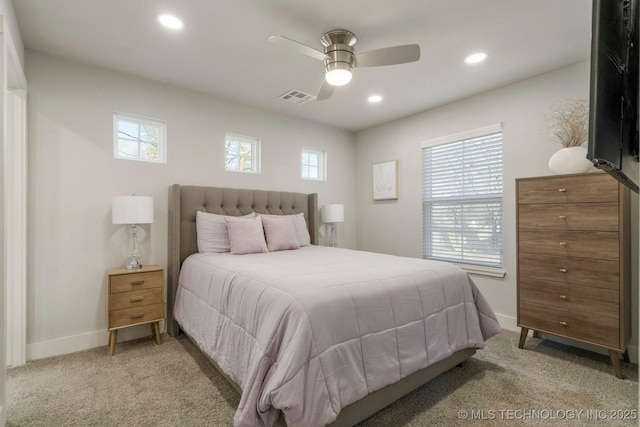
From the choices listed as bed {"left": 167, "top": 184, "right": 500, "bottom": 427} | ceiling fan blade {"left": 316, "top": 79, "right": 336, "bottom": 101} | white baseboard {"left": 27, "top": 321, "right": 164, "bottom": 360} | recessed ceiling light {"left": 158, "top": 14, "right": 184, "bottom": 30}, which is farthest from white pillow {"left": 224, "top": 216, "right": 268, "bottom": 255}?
recessed ceiling light {"left": 158, "top": 14, "right": 184, "bottom": 30}

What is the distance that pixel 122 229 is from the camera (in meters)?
3.02

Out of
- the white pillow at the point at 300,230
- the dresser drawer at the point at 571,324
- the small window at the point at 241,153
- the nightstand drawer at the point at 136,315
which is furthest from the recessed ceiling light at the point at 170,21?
the dresser drawer at the point at 571,324

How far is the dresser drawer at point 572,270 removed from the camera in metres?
2.30

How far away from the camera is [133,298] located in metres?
2.75

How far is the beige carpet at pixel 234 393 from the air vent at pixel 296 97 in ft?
9.29

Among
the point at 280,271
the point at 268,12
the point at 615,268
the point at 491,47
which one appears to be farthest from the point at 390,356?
the point at 491,47

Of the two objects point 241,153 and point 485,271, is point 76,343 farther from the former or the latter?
point 485,271

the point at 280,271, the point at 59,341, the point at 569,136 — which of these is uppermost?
the point at 569,136

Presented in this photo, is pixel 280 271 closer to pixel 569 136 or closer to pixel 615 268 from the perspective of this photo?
pixel 615 268

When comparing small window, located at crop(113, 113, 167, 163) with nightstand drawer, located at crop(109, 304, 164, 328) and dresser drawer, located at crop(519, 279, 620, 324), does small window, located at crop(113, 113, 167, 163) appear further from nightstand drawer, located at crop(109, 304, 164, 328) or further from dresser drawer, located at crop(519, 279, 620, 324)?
dresser drawer, located at crop(519, 279, 620, 324)

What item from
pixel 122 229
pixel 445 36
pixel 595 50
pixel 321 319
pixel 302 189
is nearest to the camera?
pixel 595 50

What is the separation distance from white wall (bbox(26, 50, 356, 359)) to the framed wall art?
2403 millimetres

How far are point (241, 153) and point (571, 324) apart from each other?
377cm

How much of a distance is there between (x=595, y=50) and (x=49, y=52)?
372 cm
